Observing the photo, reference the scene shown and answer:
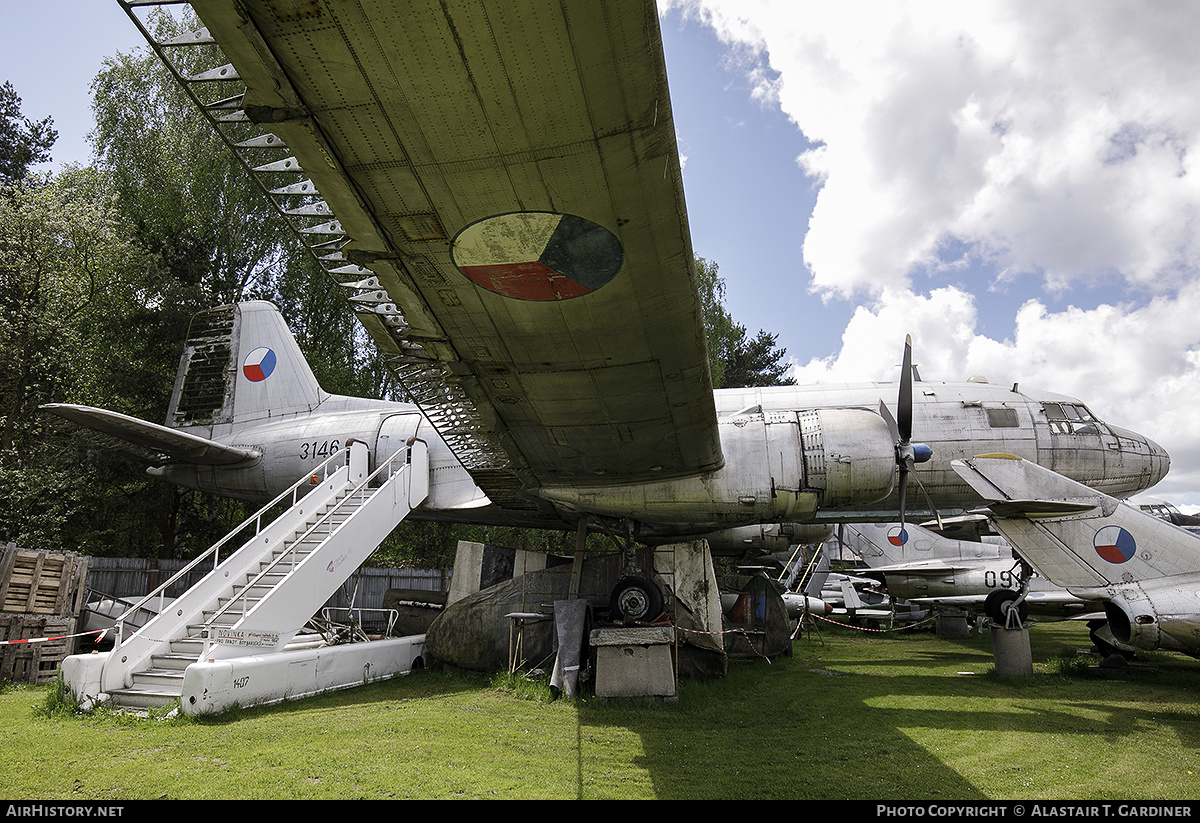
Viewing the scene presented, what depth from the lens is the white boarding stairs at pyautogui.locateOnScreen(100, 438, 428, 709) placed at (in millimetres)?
8273

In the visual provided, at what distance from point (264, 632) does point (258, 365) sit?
10.3 meters

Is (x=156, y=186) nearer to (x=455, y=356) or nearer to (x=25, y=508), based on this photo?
(x=25, y=508)

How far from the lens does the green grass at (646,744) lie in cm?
528

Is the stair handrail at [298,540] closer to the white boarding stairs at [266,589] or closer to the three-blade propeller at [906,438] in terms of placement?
the white boarding stairs at [266,589]

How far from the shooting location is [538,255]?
5145 mm

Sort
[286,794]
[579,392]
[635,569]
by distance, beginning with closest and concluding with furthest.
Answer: [286,794]
[579,392]
[635,569]

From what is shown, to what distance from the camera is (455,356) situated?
692cm

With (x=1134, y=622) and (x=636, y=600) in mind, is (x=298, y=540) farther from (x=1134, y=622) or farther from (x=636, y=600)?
(x=1134, y=622)

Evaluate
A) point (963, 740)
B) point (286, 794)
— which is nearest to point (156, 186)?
point (286, 794)

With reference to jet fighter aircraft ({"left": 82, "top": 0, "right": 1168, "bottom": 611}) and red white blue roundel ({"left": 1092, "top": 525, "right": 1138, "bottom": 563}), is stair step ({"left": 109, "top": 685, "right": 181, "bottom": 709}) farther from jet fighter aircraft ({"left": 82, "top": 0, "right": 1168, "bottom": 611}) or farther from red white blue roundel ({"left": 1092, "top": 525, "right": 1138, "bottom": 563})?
red white blue roundel ({"left": 1092, "top": 525, "right": 1138, "bottom": 563})

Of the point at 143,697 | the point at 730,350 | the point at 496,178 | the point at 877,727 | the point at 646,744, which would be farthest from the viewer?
the point at 730,350

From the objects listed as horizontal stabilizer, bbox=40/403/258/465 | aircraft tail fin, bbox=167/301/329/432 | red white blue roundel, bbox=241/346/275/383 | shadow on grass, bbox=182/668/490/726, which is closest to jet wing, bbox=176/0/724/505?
shadow on grass, bbox=182/668/490/726

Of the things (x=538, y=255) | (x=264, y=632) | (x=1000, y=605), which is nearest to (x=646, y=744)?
(x=538, y=255)

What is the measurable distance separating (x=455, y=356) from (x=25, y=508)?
1686 centimetres
